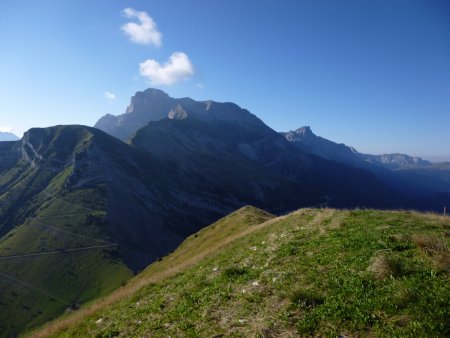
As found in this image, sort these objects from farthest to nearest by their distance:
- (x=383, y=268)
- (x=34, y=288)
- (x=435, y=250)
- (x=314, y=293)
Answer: (x=34, y=288) < (x=435, y=250) < (x=383, y=268) < (x=314, y=293)

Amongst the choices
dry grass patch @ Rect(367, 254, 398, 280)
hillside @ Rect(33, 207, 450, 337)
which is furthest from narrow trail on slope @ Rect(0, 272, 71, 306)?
dry grass patch @ Rect(367, 254, 398, 280)

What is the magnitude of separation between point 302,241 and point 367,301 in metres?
10.3

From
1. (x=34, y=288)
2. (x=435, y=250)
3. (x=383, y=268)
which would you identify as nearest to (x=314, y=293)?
(x=383, y=268)

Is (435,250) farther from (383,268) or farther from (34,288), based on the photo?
(34,288)

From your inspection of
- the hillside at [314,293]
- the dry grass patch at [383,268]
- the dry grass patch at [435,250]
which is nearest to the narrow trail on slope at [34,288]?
the hillside at [314,293]

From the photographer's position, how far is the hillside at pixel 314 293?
10.9 m

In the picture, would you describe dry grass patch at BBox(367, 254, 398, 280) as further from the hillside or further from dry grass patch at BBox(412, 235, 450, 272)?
dry grass patch at BBox(412, 235, 450, 272)

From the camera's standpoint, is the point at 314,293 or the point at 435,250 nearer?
the point at 314,293

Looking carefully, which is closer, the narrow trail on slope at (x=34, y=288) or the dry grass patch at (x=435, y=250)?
the dry grass patch at (x=435, y=250)

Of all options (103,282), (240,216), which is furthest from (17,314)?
(240,216)

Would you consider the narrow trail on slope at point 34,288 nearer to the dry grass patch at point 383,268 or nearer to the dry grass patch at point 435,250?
the dry grass patch at point 383,268

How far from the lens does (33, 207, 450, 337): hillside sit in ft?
35.7

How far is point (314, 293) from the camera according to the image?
42.5 feet

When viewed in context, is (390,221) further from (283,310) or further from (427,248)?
(283,310)
